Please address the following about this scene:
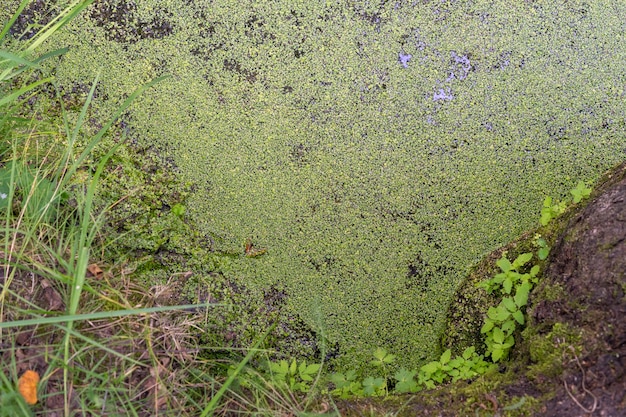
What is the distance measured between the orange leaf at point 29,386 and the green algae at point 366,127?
1.98ft

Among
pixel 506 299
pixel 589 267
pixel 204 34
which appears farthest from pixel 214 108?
pixel 589 267

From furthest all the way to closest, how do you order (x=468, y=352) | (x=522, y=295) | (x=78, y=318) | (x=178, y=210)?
(x=178, y=210)
(x=468, y=352)
(x=522, y=295)
(x=78, y=318)

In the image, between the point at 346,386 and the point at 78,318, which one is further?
the point at 346,386

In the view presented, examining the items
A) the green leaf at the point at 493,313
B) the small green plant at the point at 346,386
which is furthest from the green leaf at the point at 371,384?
the green leaf at the point at 493,313

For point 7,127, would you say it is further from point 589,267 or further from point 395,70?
point 589,267

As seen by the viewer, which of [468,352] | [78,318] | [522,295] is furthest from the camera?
[468,352]

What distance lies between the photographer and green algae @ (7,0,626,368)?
1559 millimetres

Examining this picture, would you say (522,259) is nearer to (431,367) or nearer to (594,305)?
(594,305)

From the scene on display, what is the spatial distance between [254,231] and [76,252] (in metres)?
0.52

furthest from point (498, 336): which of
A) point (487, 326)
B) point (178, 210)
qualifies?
point (178, 210)

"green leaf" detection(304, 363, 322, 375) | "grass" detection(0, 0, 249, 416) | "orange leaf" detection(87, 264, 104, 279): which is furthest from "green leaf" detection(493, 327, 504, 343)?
"orange leaf" detection(87, 264, 104, 279)

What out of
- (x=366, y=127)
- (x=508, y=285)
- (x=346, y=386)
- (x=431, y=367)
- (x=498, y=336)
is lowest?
(x=346, y=386)

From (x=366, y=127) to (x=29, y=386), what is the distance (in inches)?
45.9

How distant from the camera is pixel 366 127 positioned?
159 centimetres
